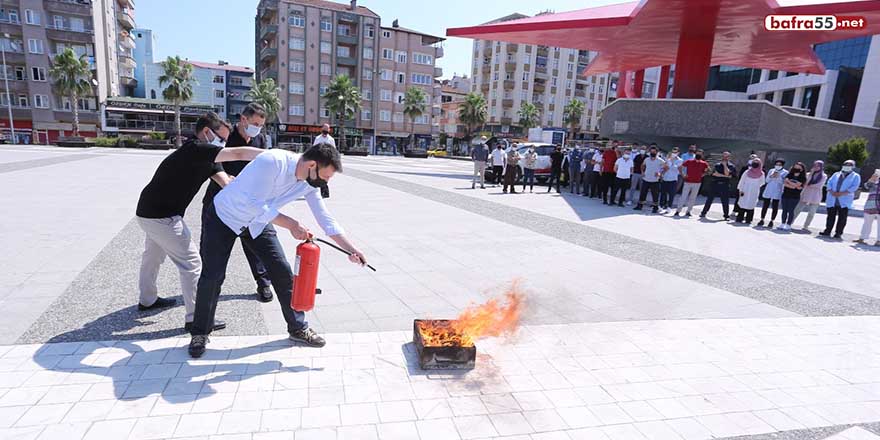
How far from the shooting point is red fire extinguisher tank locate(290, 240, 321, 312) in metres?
3.41

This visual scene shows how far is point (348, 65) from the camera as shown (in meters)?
56.5

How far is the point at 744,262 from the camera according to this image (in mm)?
7832

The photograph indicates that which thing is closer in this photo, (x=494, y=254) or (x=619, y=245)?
(x=494, y=254)

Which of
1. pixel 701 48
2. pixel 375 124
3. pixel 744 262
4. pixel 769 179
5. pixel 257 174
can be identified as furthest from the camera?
pixel 375 124

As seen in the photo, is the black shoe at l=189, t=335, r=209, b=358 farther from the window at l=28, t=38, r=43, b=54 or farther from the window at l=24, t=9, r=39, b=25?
the window at l=24, t=9, r=39, b=25

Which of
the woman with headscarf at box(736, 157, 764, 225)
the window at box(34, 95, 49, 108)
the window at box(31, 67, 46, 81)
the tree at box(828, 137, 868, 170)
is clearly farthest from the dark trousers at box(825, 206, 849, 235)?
the window at box(31, 67, 46, 81)

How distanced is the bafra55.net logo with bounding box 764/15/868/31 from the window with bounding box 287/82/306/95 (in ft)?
154

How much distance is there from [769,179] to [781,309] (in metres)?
8.14

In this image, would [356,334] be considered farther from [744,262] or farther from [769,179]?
[769,179]

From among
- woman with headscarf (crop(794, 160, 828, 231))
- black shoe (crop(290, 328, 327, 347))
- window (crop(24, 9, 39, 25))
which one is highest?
window (crop(24, 9, 39, 25))

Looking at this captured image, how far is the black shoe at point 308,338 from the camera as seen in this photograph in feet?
12.5

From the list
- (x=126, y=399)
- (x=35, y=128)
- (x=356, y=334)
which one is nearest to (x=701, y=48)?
(x=356, y=334)

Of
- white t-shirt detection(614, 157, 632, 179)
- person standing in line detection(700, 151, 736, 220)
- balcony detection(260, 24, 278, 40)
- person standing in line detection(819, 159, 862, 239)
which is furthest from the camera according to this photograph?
balcony detection(260, 24, 278, 40)

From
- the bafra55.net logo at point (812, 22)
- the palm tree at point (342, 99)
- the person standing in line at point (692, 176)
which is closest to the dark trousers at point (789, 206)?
the person standing in line at point (692, 176)
